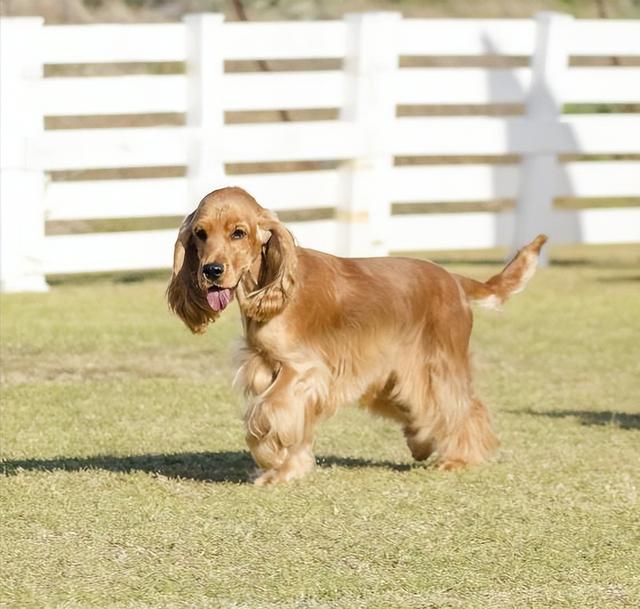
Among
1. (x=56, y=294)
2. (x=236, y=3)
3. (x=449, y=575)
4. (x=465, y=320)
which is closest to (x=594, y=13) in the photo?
(x=236, y=3)

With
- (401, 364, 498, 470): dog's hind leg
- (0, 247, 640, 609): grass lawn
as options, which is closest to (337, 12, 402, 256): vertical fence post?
(0, 247, 640, 609): grass lawn

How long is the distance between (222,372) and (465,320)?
2483 millimetres

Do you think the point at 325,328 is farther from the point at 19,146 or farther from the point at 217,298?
the point at 19,146

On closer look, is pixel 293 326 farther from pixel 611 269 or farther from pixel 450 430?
pixel 611 269

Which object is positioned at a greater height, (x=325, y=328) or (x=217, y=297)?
(x=217, y=297)

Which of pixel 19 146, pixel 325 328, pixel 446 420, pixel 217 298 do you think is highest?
pixel 19 146

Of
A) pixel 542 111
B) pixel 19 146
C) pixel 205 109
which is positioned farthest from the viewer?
pixel 542 111

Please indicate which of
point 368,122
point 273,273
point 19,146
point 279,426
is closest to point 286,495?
point 279,426

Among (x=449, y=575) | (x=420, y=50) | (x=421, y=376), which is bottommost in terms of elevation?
(x=449, y=575)

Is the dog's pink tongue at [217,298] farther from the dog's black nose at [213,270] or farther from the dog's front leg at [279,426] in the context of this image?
the dog's front leg at [279,426]

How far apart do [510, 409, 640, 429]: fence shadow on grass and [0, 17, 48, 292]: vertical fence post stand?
164 inches

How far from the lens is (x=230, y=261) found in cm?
574

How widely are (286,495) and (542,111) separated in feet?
23.0

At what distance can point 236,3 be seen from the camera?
42.7ft
